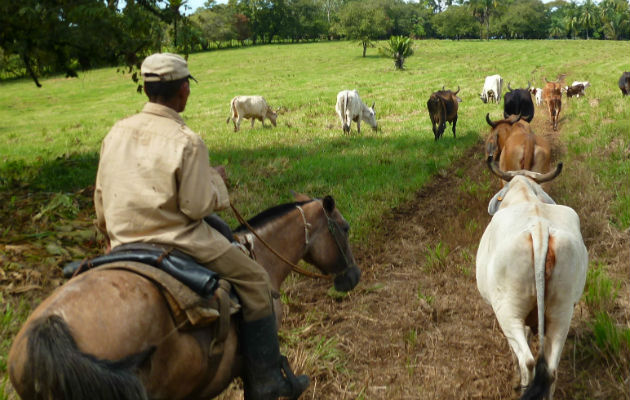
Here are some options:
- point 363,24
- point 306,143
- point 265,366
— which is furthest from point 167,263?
point 363,24

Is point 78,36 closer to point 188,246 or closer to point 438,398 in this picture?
point 188,246

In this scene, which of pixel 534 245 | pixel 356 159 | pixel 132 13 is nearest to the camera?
pixel 534 245

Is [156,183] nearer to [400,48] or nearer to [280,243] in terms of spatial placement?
[280,243]

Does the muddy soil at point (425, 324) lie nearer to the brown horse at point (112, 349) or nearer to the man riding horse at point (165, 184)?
the brown horse at point (112, 349)

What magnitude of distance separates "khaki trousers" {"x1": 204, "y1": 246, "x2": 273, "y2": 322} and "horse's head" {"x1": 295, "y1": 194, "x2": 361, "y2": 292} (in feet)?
3.23

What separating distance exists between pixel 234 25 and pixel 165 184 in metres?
84.0

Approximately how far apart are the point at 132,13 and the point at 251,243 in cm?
613

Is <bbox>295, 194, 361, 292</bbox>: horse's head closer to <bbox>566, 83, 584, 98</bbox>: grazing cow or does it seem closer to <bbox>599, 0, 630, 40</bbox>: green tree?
<bbox>566, 83, 584, 98</bbox>: grazing cow

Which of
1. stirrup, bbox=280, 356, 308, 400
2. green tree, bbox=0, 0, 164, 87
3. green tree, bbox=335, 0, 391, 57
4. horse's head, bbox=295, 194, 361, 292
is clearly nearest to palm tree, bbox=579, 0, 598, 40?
green tree, bbox=335, 0, 391, 57

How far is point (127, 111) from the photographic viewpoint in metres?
29.0

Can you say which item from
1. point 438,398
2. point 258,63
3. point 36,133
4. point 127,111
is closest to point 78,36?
point 438,398

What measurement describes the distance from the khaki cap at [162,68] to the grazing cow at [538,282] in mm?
2472

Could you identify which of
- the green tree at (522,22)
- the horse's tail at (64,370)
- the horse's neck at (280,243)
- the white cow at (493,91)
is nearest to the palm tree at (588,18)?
the green tree at (522,22)

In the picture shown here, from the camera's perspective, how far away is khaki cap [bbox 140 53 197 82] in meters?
2.72
